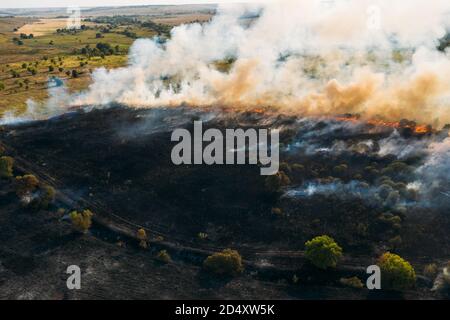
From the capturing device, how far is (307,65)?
10781 centimetres

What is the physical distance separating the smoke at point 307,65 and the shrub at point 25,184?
1496 inches

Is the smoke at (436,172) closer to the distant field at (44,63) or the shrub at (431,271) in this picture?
the shrub at (431,271)

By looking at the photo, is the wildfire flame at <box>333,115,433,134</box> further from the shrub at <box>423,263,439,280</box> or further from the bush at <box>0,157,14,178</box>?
the bush at <box>0,157,14,178</box>

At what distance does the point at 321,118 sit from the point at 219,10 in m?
50.5

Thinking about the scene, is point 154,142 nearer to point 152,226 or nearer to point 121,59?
point 152,226

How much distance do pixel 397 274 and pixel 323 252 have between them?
21.4 feet

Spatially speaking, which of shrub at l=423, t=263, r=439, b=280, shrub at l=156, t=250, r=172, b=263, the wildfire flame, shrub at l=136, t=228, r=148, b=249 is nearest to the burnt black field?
shrub at l=423, t=263, r=439, b=280

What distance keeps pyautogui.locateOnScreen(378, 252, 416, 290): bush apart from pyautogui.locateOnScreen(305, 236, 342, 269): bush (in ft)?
13.7

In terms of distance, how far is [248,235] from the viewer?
157 ft

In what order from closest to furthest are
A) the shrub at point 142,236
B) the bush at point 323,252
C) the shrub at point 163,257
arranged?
1. the bush at point 323,252
2. the shrub at point 163,257
3. the shrub at point 142,236

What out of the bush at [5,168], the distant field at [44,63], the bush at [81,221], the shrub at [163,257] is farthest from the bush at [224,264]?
the distant field at [44,63]

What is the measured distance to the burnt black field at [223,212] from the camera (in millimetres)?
42312

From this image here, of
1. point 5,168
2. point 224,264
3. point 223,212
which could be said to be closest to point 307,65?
point 223,212

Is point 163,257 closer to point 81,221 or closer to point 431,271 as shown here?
point 81,221
